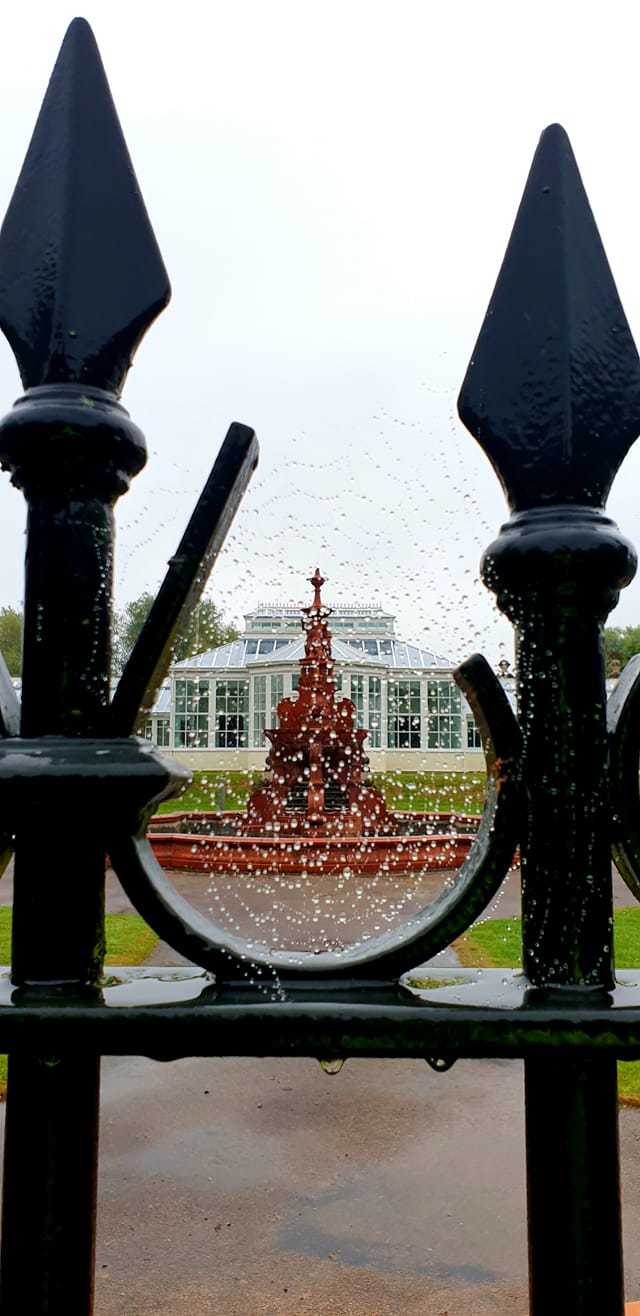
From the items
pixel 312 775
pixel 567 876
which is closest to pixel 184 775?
pixel 567 876

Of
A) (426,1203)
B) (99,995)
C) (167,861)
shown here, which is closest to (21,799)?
(99,995)

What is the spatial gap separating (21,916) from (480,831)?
0.46 meters

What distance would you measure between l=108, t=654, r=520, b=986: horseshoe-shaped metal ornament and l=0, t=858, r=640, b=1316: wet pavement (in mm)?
2017

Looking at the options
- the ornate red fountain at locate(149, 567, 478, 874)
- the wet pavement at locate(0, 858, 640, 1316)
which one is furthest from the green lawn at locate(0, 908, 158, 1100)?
the ornate red fountain at locate(149, 567, 478, 874)

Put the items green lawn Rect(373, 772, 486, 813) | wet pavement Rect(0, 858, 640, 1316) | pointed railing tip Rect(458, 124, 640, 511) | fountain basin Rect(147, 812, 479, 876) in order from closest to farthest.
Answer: pointed railing tip Rect(458, 124, 640, 511) < wet pavement Rect(0, 858, 640, 1316) < green lawn Rect(373, 772, 486, 813) < fountain basin Rect(147, 812, 479, 876)

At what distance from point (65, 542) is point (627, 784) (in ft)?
2.03

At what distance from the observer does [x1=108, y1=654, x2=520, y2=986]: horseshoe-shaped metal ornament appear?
850 mm

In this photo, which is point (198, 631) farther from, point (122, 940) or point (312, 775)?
point (312, 775)

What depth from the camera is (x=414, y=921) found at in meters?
0.93

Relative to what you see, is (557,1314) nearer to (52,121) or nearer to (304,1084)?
(52,121)

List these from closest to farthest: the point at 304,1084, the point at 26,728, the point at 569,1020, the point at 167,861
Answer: the point at 569,1020
the point at 26,728
the point at 304,1084
the point at 167,861

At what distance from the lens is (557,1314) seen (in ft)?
2.70

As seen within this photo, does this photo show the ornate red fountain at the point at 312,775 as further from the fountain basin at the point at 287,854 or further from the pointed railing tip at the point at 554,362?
the pointed railing tip at the point at 554,362

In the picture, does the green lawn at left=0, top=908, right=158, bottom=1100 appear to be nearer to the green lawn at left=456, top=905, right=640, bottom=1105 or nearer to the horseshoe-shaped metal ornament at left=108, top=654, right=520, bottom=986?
the green lawn at left=456, top=905, right=640, bottom=1105
